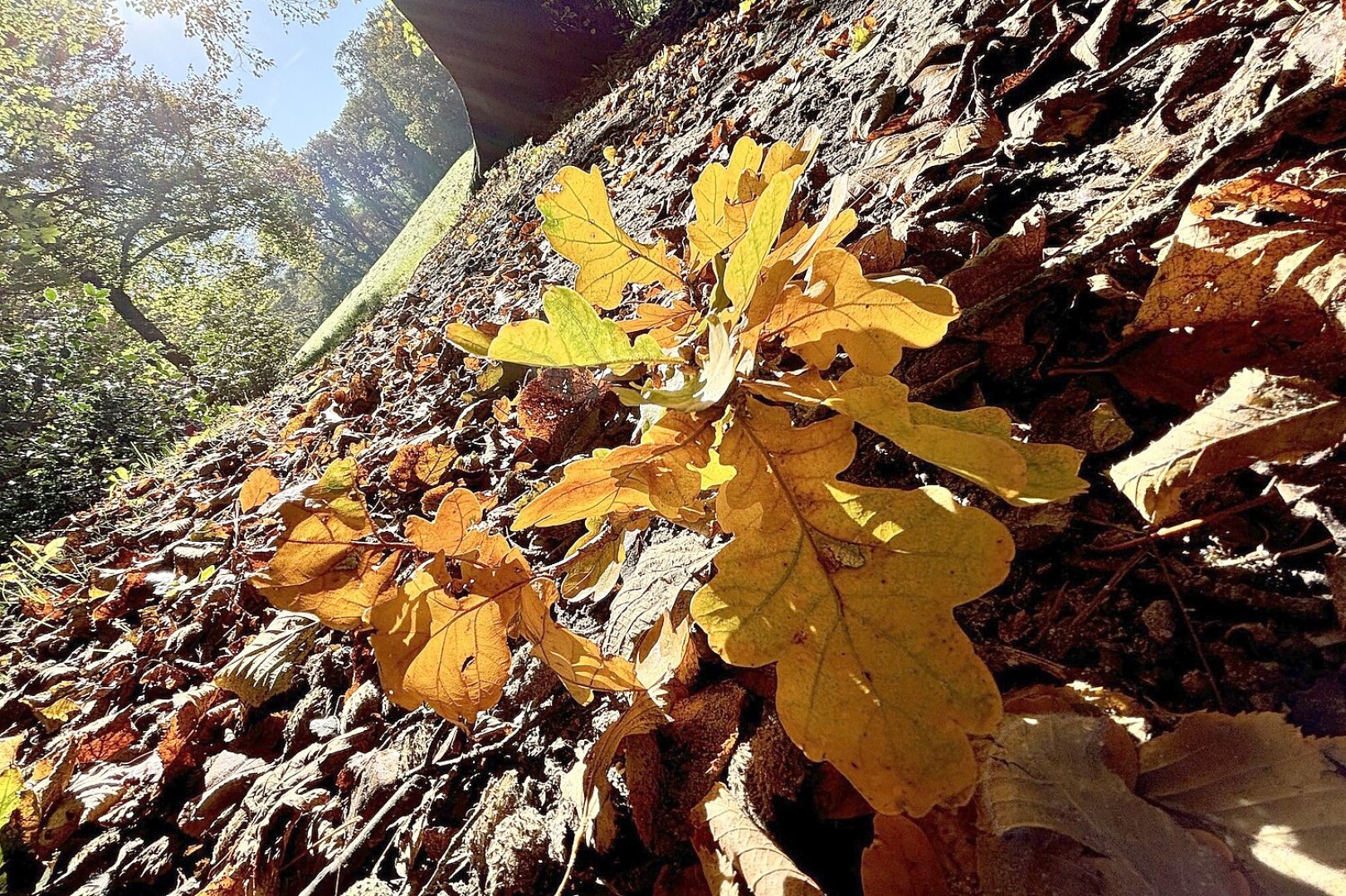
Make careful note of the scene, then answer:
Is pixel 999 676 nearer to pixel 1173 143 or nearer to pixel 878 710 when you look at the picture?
pixel 878 710

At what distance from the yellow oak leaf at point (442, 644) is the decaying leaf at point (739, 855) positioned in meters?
0.19

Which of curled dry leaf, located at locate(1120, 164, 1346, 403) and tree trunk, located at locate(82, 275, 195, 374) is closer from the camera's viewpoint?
curled dry leaf, located at locate(1120, 164, 1346, 403)

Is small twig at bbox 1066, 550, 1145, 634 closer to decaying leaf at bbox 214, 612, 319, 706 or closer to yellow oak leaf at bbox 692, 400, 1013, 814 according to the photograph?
yellow oak leaf at bbox 692, 400, 1013, 814

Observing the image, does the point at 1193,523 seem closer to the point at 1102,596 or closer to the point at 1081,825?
the point at 1102,596

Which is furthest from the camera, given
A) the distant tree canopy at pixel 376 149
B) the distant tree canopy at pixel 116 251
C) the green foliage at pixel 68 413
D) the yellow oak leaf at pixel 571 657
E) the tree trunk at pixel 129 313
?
the distant tree canopy at pixel 376 149

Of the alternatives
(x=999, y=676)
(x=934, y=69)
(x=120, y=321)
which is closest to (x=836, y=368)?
(x=999, y=676)

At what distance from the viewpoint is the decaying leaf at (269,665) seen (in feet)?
3.06

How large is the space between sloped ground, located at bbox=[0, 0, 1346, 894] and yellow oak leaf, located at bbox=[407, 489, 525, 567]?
7.4 inches

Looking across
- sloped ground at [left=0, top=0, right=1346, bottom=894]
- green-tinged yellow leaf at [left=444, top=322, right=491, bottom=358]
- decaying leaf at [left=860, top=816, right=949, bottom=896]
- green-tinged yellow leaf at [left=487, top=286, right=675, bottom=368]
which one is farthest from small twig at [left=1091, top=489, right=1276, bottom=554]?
green-tinged yellow leaf at [left=444, top=322, right=491, bottom=358]

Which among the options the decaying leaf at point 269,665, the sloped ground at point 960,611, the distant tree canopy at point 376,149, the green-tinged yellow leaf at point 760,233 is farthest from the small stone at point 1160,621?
the distant tree canopy at point 376,149

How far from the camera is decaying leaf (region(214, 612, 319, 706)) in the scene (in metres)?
0.93

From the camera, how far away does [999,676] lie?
0.42 m

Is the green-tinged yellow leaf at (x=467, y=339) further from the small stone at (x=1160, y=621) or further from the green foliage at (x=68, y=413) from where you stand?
the green foliage at (x=68, y=413)

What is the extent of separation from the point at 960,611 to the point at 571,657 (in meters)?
0.31
